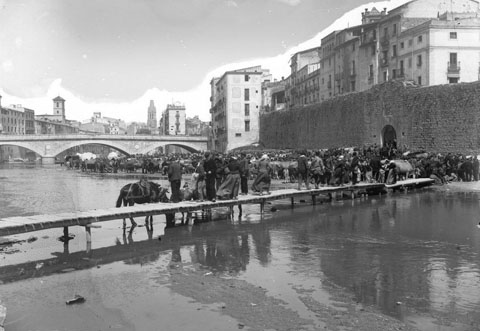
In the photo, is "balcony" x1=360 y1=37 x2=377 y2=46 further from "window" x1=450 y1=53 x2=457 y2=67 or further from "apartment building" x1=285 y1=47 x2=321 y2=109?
"apartment building" x1=285 y1=47 x2=321 y2=109

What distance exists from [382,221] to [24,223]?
8.87 meters

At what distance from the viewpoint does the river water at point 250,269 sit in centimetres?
656

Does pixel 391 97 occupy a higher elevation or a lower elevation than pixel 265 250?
higher

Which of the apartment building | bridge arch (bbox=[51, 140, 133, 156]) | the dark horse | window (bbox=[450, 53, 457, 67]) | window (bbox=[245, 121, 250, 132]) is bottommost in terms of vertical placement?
the dark horse

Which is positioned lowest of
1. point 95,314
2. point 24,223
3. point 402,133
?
point 95,314

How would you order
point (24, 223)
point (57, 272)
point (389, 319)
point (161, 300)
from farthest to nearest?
point (24, 223) < point (57, 272) < point (161, 300) < point (389, 319)

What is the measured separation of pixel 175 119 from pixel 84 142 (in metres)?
65.1

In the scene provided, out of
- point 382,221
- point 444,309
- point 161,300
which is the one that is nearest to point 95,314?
point 161,300

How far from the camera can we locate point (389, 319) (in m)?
6.30

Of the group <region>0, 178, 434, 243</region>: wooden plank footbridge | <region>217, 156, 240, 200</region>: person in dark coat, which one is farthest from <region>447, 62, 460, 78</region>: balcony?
<region>217, 156, 240, 200</region>: person in dark coat

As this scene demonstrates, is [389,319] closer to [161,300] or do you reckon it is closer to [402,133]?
[161,300]

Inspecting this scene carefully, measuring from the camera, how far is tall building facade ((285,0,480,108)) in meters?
46.0

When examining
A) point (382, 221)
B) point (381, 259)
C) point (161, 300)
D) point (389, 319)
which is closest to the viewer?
point (389, 319)

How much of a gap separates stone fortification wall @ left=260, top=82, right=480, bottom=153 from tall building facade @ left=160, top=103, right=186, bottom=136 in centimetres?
8776
